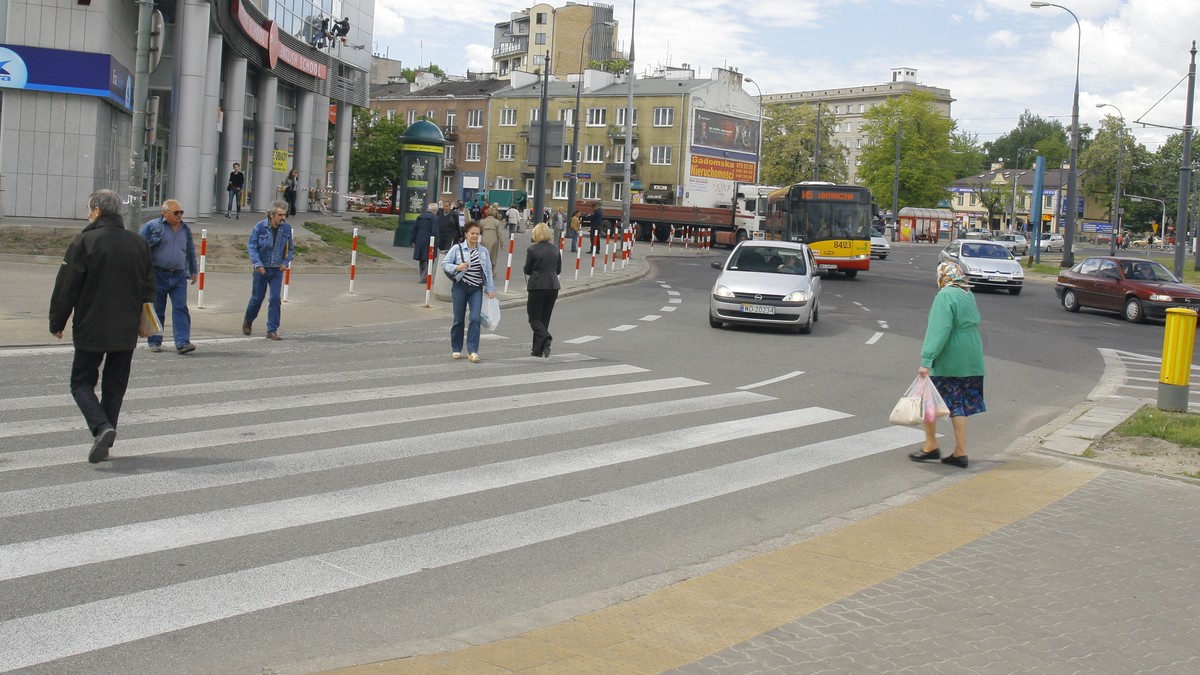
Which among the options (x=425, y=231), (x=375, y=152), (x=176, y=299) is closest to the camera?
(x=176, y=299)

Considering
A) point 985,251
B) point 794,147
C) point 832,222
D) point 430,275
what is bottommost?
point 430,275

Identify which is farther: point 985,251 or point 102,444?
point 985,251

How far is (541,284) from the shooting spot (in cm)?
1529

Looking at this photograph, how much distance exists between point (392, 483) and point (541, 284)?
770cm

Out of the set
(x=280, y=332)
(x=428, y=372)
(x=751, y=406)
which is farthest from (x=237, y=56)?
(x=751, y=406)

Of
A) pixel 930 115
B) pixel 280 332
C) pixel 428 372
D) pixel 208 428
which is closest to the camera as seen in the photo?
pixel 208 428

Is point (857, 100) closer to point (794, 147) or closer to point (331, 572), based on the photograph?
point (794, 147)

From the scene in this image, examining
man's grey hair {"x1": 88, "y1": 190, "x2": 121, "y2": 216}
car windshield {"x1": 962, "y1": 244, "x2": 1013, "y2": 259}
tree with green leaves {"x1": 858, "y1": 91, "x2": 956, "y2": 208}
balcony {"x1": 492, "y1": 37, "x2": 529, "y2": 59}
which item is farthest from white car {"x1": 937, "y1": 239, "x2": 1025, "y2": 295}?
balcony {"x1": 492, "y1": 37, "x2": 529, "y2": 59}

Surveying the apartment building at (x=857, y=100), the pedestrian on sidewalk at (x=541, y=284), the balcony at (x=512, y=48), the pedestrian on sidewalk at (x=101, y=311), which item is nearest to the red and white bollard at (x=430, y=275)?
the pedestrian on sidewalk at (x=541, y=284)

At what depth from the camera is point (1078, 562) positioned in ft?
21.9

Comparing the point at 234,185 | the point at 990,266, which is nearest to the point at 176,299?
the point at 234,185

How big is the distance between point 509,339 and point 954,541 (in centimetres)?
1050

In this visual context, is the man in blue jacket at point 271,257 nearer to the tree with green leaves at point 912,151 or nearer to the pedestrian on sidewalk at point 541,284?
the pedestrian on sidewalk at point 541,284

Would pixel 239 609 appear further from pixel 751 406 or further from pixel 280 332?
pixel 280 332
